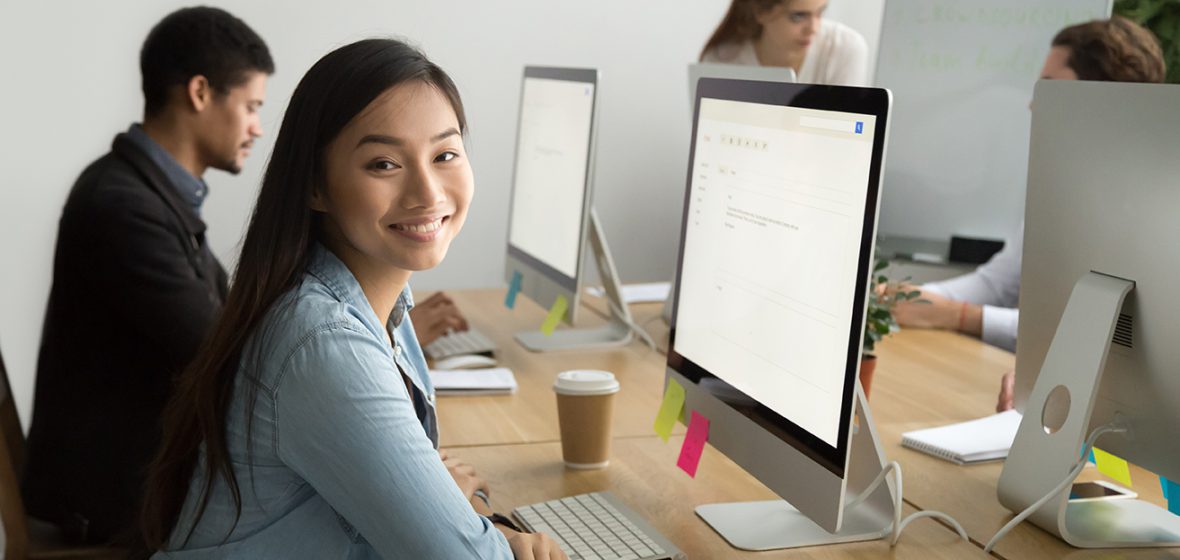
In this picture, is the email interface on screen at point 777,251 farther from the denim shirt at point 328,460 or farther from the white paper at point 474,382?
the white paper at point 474,382

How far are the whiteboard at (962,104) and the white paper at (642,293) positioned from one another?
1.11m

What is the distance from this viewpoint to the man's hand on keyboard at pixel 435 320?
7.43 ft

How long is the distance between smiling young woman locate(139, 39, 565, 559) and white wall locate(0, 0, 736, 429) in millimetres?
1590

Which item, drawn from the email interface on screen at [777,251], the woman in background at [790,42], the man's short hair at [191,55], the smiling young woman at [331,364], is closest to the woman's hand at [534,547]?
the smiling young woman at [331,364]

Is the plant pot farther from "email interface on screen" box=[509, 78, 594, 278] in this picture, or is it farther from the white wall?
the white wall

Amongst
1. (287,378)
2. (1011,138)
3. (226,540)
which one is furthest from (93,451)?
(1011,138)

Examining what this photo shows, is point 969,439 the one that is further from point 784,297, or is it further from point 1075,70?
point 1075,70

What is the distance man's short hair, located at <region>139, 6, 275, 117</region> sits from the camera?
2.23 metres

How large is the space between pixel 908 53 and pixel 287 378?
9.53ft

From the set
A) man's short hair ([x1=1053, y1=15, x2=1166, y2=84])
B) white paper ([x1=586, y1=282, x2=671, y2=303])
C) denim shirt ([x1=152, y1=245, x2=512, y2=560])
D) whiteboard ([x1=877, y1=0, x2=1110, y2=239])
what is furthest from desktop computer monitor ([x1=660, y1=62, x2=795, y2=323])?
whiteboard ([x1=877, y1=0, x2=1110, y2=239])

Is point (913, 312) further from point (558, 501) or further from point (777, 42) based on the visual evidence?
point (558, 501)

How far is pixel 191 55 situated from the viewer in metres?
2.23

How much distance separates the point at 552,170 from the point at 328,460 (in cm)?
130

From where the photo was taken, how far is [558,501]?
1410 mm
